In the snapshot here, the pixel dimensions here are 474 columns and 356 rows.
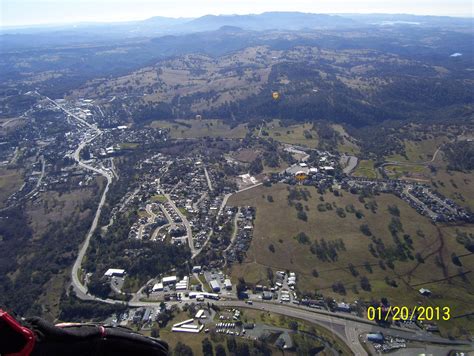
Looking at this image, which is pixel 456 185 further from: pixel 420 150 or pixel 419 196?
pixel 420 150

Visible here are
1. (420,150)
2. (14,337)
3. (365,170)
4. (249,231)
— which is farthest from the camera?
(420,150)

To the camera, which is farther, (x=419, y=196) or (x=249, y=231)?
(x=419, y=196)

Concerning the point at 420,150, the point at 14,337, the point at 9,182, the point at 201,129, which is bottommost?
the point at 420,150

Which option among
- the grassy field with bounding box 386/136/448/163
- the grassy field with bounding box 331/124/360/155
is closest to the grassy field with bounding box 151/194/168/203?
the grassy field with bounding box 331/124/360/155

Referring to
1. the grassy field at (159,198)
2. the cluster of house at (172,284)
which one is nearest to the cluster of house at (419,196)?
the grassy field at (159,198)

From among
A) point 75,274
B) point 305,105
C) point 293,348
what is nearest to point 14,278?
point 75,274

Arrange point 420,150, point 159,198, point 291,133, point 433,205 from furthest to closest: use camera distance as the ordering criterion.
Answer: point 291,133 < point 420,150 < point 159,198 < point 433,205

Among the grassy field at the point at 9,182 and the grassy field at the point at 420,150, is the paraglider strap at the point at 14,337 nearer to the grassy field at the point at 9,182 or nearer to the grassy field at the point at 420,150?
the grassy field at the point at 9,182

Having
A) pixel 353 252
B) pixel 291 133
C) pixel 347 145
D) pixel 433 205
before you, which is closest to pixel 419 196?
pixel 433 205
